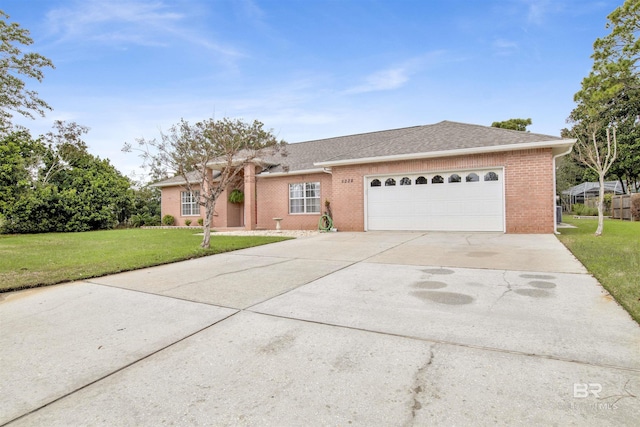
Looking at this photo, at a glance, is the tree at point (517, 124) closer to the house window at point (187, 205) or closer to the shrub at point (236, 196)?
the shrub at point (236, 196)

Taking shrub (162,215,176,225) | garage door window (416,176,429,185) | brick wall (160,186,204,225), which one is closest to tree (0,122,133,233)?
brick wall (160,186,204,225)

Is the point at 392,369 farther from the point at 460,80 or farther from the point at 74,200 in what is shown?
the point at 74,200

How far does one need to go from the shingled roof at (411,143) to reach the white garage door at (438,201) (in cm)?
97

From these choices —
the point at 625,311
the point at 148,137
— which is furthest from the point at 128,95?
the point at 625,311

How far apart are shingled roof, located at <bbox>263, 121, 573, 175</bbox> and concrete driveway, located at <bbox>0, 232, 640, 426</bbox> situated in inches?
295

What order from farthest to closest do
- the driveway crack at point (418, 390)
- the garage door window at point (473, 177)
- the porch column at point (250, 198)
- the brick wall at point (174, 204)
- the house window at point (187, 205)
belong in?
the brick wall at point (174, 204) → the house window at point (187, 205) → the porch column at point (250, 198) → the garage door window at point (473, 177) → the driveway crack at point (418, 390)

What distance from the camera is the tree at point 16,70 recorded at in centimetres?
1138

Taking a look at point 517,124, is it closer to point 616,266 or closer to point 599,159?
point 599,159

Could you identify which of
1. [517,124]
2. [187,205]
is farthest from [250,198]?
[517,124]

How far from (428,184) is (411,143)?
2.12 metres

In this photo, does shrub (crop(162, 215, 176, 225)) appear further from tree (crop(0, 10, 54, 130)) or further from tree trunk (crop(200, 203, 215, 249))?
tree trunk (crop(200, 203, 215, 249))

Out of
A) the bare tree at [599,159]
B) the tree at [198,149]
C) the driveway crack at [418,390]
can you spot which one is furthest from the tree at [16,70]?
the bare tree at [599,159]

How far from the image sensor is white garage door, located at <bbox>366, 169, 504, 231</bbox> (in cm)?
1151

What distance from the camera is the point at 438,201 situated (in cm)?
1228
